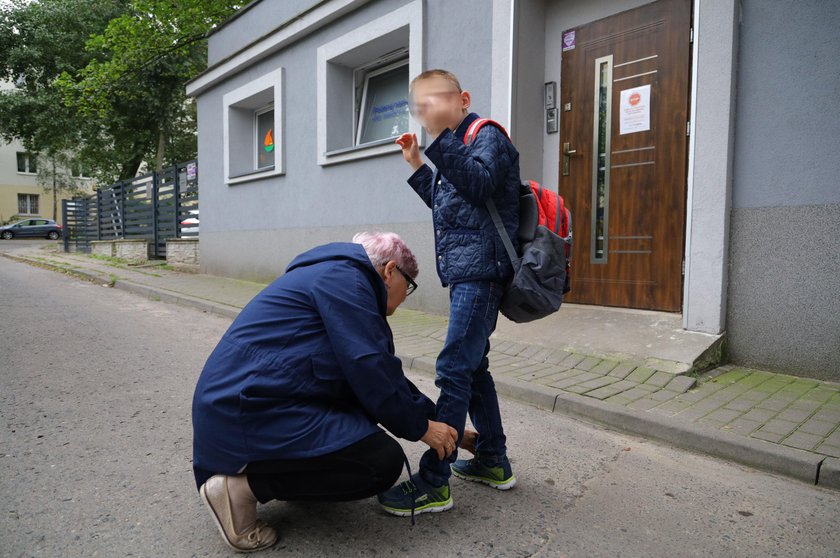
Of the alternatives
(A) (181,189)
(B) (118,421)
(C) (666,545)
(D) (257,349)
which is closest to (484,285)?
(D) (257,349)

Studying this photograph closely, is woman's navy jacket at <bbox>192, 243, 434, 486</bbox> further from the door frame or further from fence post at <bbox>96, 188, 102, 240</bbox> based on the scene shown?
fence post at <bbox>96, 188, 102, 240</bbox>

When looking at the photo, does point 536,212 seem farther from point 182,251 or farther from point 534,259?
point 182,251

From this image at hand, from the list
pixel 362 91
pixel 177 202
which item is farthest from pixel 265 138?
pixel 177 202

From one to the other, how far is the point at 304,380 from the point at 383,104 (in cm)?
727

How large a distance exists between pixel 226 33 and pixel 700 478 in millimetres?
11793

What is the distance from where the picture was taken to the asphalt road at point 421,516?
2.12 metres

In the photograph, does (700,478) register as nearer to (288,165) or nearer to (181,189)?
(288,165)

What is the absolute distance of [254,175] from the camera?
1021 centimetres

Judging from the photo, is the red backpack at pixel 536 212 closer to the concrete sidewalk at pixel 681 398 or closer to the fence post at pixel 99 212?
A: the concrete sidewalk at pixel 681 398

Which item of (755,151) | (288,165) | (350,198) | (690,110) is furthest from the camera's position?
(288,165)

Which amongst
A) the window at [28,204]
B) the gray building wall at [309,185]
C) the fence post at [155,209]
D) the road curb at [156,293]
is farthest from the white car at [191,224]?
the window at [28,204]

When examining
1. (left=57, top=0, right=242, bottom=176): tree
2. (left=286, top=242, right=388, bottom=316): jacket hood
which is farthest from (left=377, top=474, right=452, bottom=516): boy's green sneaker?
(left=57, top=0, right=242, bottom=176): tree

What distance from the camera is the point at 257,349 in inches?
79.4

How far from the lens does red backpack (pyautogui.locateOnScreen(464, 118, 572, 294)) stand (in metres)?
2.32
